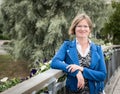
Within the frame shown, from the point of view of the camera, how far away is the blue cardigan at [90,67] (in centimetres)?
443

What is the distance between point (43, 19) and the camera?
23.7m

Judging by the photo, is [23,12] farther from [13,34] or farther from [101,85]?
[101,85]

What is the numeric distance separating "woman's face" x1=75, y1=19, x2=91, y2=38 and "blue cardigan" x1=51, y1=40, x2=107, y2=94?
131mm

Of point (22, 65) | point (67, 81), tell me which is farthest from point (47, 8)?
point (67, 81)

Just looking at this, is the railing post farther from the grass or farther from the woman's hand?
the grass

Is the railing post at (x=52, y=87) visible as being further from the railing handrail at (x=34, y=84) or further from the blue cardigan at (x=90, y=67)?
the blue cardigan at (x=90, y=67)

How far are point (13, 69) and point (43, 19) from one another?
836 cm

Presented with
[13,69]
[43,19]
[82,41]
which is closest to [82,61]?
[82,41]

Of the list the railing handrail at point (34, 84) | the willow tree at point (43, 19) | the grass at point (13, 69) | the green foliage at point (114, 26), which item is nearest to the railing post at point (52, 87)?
the railing handrail at point (34, 84)

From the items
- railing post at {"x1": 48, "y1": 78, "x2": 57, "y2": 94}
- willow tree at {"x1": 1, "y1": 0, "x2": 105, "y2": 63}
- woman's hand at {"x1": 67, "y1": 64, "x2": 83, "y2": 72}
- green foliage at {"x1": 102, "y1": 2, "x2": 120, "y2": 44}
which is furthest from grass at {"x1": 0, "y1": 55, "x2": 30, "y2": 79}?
railing post at {"x1": 48, "y1": 78, "x2": 57, "y2": 94}

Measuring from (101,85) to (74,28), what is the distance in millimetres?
688

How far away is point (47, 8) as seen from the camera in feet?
78.5

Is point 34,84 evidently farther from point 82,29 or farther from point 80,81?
point 82,29

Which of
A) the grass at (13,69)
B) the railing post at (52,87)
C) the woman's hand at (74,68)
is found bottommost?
the grass at (13,69)
